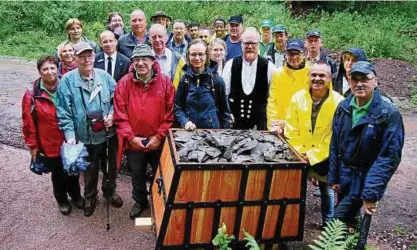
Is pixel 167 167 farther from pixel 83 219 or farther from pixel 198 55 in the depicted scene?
pixel 83 219

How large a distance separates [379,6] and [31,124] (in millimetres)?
20096

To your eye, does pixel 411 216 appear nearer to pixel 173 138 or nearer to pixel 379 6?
pixel 173 138

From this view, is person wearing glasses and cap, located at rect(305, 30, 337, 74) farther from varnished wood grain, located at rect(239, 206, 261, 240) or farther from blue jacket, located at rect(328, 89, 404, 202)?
varnished wood grain, located at rect(239, 206, 261, 240)

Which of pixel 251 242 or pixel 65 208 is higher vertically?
pixel 251 242

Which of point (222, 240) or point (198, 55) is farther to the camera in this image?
point (198, 55)

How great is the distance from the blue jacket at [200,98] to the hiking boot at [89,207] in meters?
1.61

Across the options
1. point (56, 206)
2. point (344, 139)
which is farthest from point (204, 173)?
point (56, 206)

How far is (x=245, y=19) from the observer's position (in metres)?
18.2

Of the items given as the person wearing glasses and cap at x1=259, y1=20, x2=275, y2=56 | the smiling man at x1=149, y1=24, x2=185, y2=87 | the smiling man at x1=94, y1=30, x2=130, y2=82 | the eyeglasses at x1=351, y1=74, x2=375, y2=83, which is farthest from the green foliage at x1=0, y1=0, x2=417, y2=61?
the eyeglasses at x1=351, y1=74, x2=375, y2=83

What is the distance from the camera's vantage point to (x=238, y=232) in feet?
14.3

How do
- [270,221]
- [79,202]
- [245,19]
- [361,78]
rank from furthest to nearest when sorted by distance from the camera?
[245,19] < [79,202] < [270,221] < [361,78]

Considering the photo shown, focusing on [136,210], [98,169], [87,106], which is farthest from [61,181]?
[87,106]

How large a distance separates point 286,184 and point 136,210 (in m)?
2.22

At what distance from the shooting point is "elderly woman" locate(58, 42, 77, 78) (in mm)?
5734
